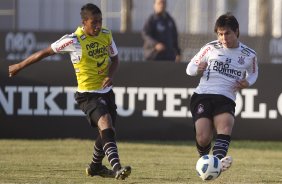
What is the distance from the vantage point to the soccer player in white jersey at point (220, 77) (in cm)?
1144

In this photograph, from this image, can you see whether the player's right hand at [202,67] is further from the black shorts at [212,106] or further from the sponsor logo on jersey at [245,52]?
the sponsor logo on jersey at [245,52]

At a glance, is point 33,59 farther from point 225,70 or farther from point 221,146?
point 221,146

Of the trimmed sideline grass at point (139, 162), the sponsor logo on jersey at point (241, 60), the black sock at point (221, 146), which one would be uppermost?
the sponsor logo on jersey at point (241, 60)

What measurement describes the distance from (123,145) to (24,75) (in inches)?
89.1

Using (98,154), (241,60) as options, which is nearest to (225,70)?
(241,60)

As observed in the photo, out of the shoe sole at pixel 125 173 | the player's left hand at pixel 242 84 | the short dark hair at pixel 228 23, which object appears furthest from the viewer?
the player's left hand at pixel 242 84

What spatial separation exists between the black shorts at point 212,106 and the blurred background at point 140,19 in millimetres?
14950

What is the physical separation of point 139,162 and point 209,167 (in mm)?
3879

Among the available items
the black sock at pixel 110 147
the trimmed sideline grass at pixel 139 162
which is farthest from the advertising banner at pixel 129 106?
the black sock at pixel 110 147

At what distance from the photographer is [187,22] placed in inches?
1095

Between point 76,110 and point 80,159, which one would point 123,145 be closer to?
point 76,110

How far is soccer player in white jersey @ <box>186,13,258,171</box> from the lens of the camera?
37.5 ft

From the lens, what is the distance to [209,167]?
10.7m

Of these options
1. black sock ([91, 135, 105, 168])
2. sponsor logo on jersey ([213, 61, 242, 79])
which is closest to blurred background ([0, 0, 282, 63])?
black sock ([91, 135, 105, 168])
